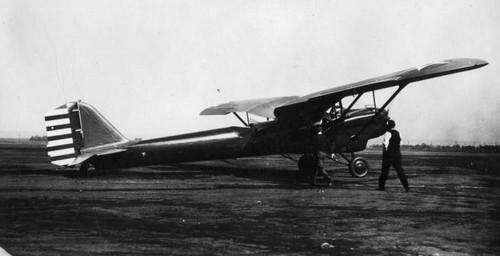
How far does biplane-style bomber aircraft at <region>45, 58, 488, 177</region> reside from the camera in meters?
13.1

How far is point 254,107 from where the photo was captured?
606 inches

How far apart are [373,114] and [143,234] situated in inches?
428

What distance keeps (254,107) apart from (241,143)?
1.56m

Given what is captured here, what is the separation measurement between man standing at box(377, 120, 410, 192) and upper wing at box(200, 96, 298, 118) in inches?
148

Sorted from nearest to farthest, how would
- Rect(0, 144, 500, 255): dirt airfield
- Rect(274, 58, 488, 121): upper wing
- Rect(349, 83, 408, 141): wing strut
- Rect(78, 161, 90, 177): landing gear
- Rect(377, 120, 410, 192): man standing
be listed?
Rect(0, 144, 500, 255): dirt airfield < Rect(377, 120, 410, 192): man standing < Rect(274, 58, 488, 121): upper wing < Rect(349, 83, 408, 141): wing strut < Rect(78, 161, 90, 177): landing gear

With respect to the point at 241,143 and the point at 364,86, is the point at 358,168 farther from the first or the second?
the point at 241,143

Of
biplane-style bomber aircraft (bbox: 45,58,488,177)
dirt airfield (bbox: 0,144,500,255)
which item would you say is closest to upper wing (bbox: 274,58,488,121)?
biplane-style bomber aircraft (bbox: 45,58,488,177)

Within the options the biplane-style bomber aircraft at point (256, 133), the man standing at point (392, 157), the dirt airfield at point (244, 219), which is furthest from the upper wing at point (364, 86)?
the dirt airfield at point (244, 219)

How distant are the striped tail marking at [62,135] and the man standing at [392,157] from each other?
8.34 metres

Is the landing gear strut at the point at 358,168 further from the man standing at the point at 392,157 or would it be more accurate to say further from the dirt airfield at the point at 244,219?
the man standing at the point at 392,157

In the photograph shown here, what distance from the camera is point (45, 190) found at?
1140 centimetres

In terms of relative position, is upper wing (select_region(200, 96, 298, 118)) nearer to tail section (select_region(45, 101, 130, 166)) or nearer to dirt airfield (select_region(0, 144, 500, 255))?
dirt airfield (select_region(0, 144, 500, 255))

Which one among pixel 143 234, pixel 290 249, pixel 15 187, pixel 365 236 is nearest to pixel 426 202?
pixel 365 236

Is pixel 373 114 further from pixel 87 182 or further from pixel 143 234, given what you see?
pixel 143 234
